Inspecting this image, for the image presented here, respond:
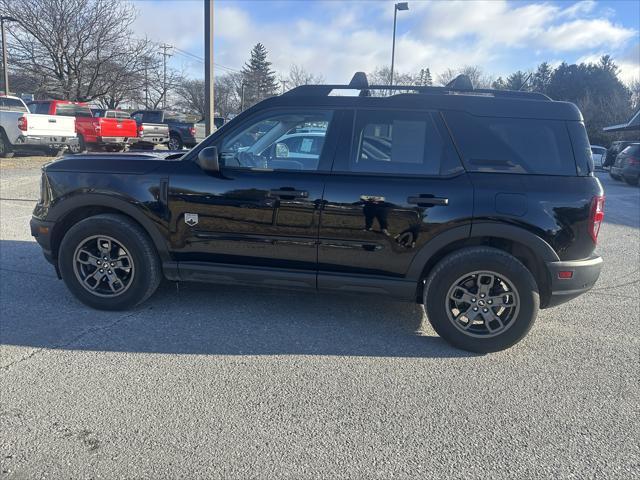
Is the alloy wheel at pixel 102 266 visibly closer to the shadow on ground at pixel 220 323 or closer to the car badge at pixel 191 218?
the shadow on ground at pixel 220 323

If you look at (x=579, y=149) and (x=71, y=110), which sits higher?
(x=71, y=110)

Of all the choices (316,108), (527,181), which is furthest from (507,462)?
(316,108)

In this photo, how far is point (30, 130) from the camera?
47.4ft

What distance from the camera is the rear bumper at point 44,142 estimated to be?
48.2 ft

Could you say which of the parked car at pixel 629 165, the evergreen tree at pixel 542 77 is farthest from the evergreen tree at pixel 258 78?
the parked car at pixel 629 165

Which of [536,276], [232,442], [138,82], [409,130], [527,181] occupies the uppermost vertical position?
[138,82]

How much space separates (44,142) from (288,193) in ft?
46.5

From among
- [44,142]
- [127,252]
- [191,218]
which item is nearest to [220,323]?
[191,218]

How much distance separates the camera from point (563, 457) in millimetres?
2502

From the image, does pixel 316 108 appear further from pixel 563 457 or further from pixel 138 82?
pixel 138 82

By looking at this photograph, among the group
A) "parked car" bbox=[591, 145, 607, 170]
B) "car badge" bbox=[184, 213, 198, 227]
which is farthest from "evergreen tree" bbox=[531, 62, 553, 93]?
"car badge" bbox=[184, 213, 198, 227]

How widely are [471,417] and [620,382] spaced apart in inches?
49.0

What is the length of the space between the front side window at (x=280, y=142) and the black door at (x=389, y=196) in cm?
28

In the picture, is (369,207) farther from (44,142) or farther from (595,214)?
(44,142)
